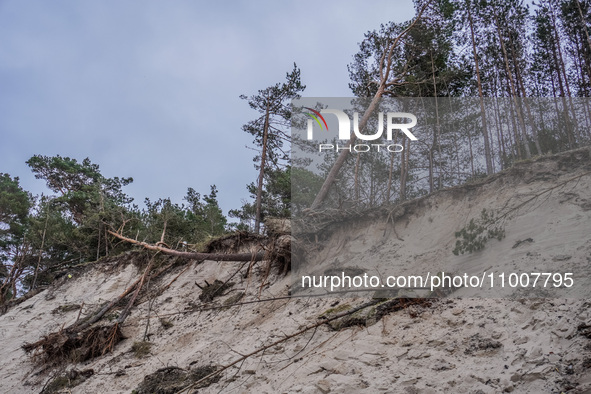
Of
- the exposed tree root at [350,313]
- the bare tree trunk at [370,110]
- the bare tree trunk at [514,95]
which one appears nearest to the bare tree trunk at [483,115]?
the bare tree trunk at [514,95]

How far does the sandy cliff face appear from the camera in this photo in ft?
14.4

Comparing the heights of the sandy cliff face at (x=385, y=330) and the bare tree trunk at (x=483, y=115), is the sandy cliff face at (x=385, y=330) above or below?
below

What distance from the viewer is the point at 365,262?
8289 millimetres

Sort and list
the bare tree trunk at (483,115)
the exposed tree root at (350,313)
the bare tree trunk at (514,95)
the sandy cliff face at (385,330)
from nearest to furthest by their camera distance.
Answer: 1. the sandy cliff face at (385,330)
2. the exposed tree root at (350,313)
3. the bare tree trunk at (483,115)
4. the bare tree trunk at (514,95)

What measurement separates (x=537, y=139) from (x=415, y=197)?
621cm

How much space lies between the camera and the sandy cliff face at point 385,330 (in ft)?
14.4

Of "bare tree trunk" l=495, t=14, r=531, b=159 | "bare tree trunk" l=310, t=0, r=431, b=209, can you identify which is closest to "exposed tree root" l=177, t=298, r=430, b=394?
"bare tree trunk" l=310, t=0, r=431, b=209

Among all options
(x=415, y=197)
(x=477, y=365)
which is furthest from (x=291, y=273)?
(x=477, y=365)

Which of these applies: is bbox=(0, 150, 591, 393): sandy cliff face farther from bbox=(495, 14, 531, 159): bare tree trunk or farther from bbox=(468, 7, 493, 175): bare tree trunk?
bbox=(495, 14, 531, 159): bare tree trunk

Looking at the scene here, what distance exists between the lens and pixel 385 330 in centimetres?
549

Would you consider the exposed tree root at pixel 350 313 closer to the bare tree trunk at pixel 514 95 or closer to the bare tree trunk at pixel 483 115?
the bare tree trunk at pixel 483 115

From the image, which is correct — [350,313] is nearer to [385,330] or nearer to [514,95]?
[385,330]

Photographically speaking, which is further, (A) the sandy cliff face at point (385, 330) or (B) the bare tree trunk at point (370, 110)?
(B) the bare tree trunk at point (370, 110)

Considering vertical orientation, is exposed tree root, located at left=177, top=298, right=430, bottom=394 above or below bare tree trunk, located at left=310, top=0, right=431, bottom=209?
below
